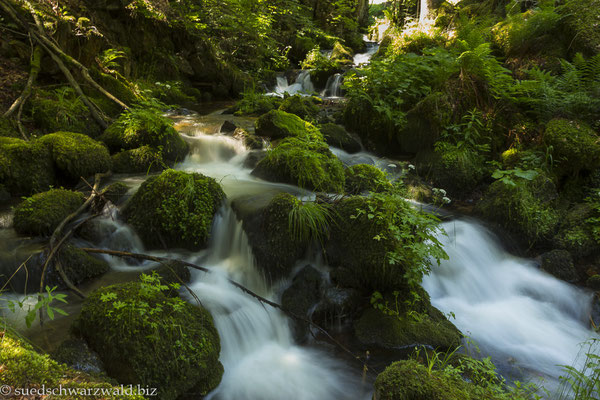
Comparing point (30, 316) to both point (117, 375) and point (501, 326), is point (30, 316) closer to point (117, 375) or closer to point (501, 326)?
point (117, 375)

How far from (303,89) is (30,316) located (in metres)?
13.2

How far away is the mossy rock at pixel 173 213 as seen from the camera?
4.47 metres

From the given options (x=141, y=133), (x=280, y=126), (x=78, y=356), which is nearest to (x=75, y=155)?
(x=141, y=133)

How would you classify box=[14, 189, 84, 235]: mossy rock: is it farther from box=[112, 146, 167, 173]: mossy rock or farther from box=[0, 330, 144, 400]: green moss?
box=[0, 330, 144, 400]: green moss

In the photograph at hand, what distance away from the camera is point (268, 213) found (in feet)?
14.4

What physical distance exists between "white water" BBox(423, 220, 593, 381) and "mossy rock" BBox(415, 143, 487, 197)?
128 centimetres

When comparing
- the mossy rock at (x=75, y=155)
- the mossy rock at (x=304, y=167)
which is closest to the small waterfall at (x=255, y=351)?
the mossy rock at (x=304, y=167)

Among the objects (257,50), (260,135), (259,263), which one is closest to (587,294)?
(259,263)

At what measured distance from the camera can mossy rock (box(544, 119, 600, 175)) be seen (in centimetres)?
611

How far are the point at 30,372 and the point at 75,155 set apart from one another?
4612 mm

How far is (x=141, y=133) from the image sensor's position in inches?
249

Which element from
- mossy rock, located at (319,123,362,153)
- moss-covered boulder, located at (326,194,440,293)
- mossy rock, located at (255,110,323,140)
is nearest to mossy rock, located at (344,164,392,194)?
moss-covered boulder, located at (326,194,440,293)

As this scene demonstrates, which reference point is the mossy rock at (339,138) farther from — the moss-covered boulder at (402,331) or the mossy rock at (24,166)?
the mossy rock at (24,166)

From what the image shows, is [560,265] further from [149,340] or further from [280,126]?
[149,340]
